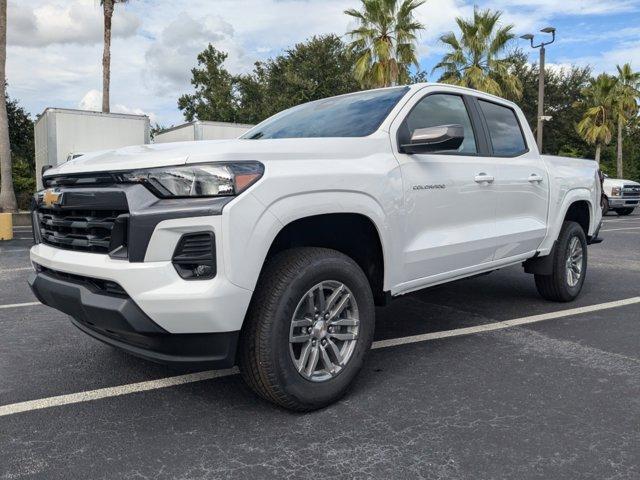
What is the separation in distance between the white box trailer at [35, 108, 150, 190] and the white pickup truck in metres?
12.7

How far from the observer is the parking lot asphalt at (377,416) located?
96.7 inches

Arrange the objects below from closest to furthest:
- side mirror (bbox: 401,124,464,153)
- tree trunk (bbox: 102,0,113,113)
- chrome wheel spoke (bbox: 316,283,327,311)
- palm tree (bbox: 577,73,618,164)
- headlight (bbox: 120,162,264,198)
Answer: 1. headlight (bbox: 120,162,264,198)
2. chrome wheel spoke (bbox: 316,283,327,311)
3. side mirror (bbox: 401,124,464,153)
4. tree trunk (bbox: 102,0,113,113)
5. palm tree (bbox: 577,73,618,164)

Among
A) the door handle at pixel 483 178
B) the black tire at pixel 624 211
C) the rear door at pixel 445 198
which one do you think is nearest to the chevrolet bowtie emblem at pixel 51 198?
the rear door at pixel 445 198

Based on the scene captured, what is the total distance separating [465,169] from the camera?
13.1 ft

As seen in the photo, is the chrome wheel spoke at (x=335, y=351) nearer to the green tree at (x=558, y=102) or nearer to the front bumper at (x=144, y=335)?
the front bumper at (x=144, y=335)

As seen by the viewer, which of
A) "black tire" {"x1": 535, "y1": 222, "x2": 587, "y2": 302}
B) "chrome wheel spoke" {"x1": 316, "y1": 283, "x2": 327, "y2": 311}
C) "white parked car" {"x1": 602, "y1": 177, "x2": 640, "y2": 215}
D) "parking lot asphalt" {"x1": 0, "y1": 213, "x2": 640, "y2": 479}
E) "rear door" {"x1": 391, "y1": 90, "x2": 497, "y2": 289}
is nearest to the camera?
"parking lot asphalt" {"x1": 0, "y1": 213, "x2": 640, "y2": 479}

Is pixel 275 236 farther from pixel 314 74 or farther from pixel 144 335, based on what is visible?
pixel 314 74

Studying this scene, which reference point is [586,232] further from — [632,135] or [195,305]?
[632,135]

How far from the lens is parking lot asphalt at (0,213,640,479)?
246 centimetres

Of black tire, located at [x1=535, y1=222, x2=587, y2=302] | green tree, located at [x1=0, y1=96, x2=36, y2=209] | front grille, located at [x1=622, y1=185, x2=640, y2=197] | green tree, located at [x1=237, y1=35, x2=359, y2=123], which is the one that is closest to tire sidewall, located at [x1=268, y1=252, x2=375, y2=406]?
black tire, located at [x1=535, y1=222, x2=587, y2=302]

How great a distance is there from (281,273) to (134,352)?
79 cm

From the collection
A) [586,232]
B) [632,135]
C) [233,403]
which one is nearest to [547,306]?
[586,232]

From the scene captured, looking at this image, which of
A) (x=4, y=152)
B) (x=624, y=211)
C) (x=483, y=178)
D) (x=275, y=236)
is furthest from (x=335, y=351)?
(x=624, y=211)

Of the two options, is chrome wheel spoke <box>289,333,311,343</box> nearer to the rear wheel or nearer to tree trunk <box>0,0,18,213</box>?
tree trunk <box>0,0,18,213</box>
